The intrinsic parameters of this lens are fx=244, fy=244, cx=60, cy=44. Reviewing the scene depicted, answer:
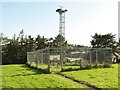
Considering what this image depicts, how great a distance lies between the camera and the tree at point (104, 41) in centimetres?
5303

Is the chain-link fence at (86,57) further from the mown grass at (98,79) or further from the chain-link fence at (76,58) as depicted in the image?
the mown grass at (98,79)

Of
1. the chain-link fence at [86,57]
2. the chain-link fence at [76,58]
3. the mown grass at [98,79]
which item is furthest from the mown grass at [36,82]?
the chain-link fence at [86,57]

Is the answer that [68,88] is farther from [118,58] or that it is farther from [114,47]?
[114,47]

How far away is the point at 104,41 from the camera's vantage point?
53.6m

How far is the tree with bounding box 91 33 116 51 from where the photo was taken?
5303 cm

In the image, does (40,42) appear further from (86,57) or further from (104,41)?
(86,57)

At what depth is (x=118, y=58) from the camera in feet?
127

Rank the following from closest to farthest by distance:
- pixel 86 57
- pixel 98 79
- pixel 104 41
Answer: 1. pixel 98 79
2. pixel 86 57
3. pixel 104 41

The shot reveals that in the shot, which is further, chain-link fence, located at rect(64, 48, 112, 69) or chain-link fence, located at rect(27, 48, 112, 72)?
chain-link fence, located at rect(64, 48, 112, 69)

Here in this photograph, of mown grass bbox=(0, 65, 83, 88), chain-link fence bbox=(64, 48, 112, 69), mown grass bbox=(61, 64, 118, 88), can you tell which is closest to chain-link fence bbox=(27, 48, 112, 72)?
chain-link fence bbox=(64, 48, 112, 69)

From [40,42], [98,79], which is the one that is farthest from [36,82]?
[40,42]

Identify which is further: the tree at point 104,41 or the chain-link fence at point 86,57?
the tree at point 104,41

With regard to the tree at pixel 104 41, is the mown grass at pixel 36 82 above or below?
below

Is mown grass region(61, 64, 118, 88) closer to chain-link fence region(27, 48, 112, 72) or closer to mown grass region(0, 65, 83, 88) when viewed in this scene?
mown grass region(0, 65, 83, 88)
